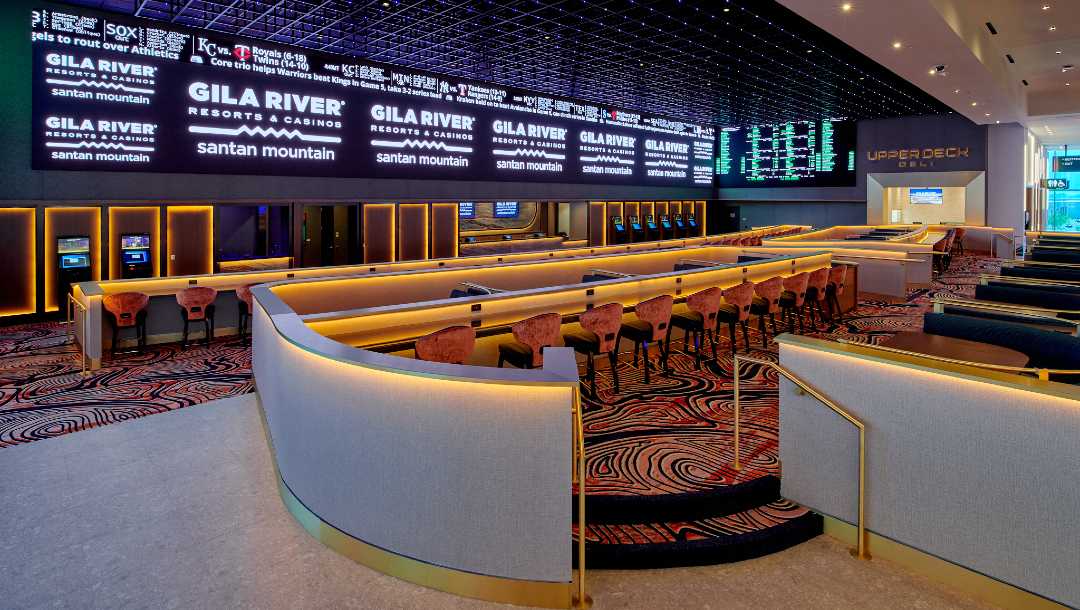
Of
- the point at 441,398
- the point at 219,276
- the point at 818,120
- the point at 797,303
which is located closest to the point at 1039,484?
the point at 441,398

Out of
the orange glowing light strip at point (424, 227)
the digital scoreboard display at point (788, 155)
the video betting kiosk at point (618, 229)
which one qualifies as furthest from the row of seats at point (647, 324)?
the digital scoreboard display at point (788, 155)

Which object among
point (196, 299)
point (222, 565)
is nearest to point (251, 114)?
point (196, 299)

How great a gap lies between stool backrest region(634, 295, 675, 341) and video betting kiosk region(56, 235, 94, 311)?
830 centimetres

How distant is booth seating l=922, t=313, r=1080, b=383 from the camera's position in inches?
153

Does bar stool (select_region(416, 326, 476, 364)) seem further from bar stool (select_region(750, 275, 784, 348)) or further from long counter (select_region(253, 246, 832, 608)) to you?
bar stool (select_region(750, 275, 784, 348))

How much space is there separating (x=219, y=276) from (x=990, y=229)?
18.0 m

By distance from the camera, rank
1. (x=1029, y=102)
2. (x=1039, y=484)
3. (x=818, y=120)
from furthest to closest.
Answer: (x=818, y=120) → (x=1029, y=102) → (x=1039, y=484)

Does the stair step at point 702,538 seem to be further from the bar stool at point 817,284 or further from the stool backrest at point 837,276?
the stool backrest at point 837,276

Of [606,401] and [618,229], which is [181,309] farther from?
Answer: [618,229]

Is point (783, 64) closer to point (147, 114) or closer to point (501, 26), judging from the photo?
point (501, 26)

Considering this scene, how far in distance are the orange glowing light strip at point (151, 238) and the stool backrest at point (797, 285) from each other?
8899 mm

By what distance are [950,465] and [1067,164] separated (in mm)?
34309

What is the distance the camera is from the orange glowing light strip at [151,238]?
9766mm

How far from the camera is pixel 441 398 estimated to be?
8.74ft
